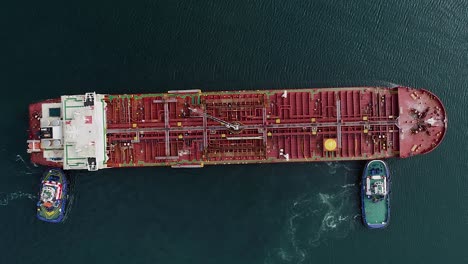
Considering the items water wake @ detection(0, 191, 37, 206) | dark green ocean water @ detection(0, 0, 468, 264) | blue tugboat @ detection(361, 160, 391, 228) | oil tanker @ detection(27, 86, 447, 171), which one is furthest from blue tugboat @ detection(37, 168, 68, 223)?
blue tugboat @ detection(361, 160, 391, 228)

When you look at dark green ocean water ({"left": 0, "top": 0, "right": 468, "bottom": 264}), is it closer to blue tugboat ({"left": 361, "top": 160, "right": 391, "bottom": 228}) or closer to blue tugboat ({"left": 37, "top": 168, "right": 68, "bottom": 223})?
blue tugboat ({"left": 361, "top": 160, "right": 391, "bottom": 228})

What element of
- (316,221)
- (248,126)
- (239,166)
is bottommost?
(316,221)

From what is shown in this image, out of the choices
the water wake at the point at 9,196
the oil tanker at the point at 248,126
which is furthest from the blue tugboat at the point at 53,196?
the oil tanker at the point at 248,126

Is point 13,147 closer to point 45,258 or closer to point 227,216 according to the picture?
point 45,258

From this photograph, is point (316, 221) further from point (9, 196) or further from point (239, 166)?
point (9, 196)

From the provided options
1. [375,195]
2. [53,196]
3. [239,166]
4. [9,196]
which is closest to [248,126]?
[239,166]

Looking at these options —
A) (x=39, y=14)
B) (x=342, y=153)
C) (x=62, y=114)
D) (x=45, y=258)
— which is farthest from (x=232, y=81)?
(x=45, y=258)

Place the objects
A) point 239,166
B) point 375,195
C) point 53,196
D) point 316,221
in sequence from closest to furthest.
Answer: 1. point 375,195
2. point 53,196
3. point 316,221
4. point 239,166
